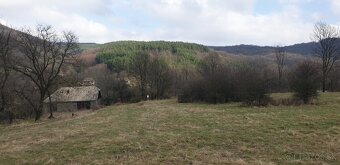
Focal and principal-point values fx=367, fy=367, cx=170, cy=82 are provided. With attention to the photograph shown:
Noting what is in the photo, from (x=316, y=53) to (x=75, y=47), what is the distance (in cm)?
4282

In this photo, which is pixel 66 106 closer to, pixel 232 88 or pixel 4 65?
pixel 4 65

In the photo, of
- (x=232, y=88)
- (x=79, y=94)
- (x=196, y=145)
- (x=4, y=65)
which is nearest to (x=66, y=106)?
(x=79, y=94)

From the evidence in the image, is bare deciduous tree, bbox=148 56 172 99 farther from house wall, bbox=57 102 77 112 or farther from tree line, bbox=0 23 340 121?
house wall, bbox=57 102 77 112

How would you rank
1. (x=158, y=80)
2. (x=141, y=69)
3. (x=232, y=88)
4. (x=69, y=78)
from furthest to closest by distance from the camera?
1. (x=141, y=69)
2. (x=158, y=80)
3. (x=232, y=88)
4. (x=69, y=78)

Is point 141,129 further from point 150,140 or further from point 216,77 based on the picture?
point 216,77

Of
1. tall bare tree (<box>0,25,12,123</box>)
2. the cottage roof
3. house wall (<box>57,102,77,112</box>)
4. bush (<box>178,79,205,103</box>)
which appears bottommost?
house wall (<box>57,102,77,112</box>)

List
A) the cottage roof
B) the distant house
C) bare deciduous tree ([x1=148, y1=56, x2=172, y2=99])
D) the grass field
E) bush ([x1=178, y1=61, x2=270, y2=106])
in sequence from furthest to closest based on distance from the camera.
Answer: bare deciduous tree ([x1=148, y1=56, x2=172, y2=99]), the cottage roof, the distant house, bush ([x1=178, y1=61, x2=270, y2=106]), the grass field

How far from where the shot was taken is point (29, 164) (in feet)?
47.9

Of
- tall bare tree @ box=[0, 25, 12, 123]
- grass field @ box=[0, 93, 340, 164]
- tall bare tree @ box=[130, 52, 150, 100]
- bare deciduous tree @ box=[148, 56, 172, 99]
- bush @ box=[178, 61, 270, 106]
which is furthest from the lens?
tall bare tree @ box=[130, 52, 150, 100]

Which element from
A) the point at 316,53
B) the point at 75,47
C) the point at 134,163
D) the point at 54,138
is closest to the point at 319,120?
the point at 134,163

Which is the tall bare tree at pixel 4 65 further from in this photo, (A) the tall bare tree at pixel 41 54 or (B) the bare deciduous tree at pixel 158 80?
(B) the bare deciduous tree at pixel 158 80

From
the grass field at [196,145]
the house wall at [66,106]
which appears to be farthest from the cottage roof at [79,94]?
the grass field at [196,145]

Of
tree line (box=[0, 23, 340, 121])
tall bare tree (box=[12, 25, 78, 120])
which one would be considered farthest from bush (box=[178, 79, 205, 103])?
tall bare tree (box=[12, 25, 78, 120])

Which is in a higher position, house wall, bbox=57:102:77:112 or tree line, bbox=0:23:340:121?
tree line, bbox=0:23:340:121
